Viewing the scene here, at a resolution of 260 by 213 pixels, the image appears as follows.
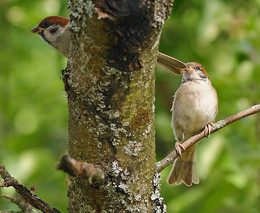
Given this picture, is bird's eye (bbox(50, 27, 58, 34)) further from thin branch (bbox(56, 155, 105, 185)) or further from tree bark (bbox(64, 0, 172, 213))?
thin branch (bbox(56, 155, 105, 185))

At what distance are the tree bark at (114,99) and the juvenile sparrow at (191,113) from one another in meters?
2.12

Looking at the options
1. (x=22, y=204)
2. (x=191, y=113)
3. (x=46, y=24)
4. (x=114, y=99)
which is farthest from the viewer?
(x=191, y=113)

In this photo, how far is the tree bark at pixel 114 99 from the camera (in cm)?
134

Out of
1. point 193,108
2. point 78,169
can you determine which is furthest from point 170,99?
point 78,169

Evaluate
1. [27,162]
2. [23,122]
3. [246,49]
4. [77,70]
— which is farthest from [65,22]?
[23,122]

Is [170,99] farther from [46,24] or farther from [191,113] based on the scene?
[46,24]

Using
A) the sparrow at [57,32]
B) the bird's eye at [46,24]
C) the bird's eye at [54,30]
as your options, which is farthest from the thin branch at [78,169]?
the bird's eye at [46,24]

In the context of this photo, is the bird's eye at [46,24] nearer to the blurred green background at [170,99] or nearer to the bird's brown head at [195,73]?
the blurred green background at [170,99]

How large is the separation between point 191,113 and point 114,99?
2424mm

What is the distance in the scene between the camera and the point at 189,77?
13.6 ft

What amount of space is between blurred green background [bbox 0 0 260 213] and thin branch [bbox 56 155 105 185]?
1970 mm

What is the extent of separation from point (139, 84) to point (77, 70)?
204 millimetres

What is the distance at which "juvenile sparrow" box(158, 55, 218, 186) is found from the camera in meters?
3.76

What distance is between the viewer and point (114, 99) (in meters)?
1.46
